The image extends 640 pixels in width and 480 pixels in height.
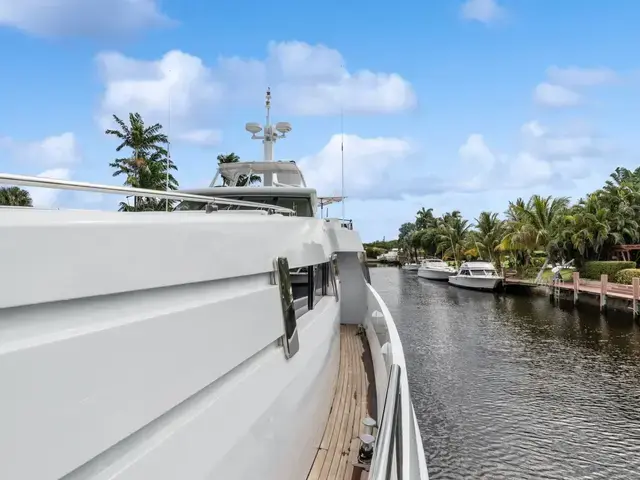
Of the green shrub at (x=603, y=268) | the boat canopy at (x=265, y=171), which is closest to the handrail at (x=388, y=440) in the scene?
the boat canopy at (x=265, y=171)

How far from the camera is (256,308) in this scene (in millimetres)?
2098

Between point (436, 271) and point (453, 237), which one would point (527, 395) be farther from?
point (453, 237)

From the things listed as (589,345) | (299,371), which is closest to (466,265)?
(589,345)

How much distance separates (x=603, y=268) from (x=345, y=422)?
120ft

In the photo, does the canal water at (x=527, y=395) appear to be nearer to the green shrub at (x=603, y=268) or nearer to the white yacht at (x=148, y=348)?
the white yacht at (x=148, y=348)

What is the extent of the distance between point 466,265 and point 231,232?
45.5 meters

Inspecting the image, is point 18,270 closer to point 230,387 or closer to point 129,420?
point 129,420

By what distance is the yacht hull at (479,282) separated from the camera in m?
40.6

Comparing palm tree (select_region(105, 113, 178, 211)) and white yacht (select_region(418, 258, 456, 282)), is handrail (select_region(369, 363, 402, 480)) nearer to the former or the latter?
palm tree (select_region(105, 113, 178, 211))

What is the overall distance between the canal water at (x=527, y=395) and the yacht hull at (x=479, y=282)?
14.8m

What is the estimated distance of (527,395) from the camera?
13484 mm

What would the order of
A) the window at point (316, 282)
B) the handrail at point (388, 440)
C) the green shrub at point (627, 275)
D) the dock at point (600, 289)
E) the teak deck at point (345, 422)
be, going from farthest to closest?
the green shrub at point (627, 275), the dock at point (600, 289), the window at point (316, 282), the teak deck at point (345, 422), the handrail at point (388, 440)

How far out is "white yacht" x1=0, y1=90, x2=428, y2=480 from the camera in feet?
3.38

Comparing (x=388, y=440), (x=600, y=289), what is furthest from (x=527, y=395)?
(x=600, y=289)
